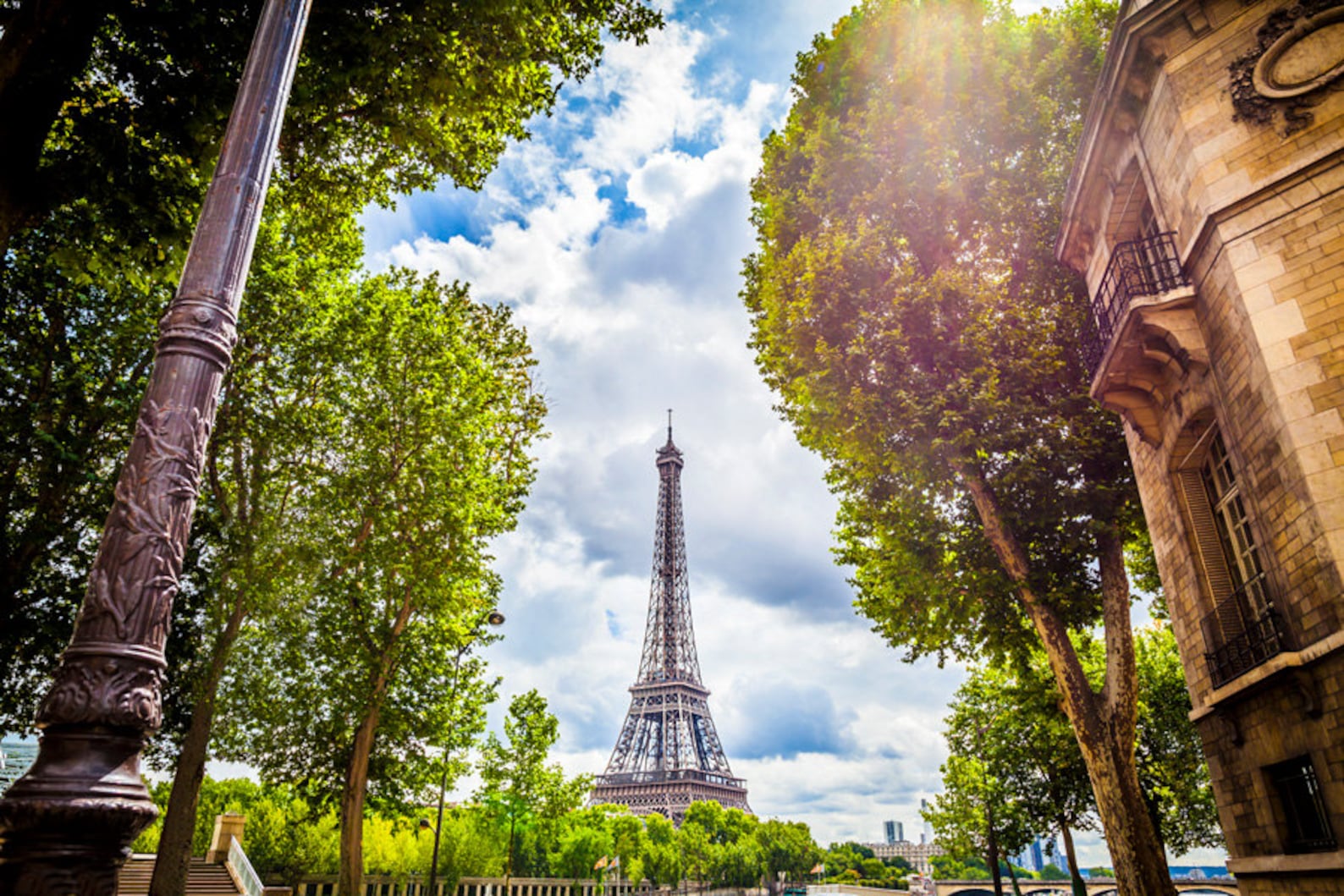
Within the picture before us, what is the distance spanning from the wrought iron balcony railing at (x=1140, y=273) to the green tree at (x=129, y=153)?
831 centimetres

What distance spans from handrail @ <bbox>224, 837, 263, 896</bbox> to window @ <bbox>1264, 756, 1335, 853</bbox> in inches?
973

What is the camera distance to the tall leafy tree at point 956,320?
16.6 m

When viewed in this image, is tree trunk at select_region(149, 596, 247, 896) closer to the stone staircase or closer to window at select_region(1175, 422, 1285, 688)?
the stone staircase

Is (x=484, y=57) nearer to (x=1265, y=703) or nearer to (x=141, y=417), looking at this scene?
(x=141, y=417)

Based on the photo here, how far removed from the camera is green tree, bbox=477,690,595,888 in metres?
35.6

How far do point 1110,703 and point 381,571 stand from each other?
17.6 metres

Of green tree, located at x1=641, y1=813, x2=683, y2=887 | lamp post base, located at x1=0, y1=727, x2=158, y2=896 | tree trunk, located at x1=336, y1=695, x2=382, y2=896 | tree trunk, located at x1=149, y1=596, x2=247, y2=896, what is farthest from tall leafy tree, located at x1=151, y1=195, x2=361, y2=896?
green tree, located at x1=641, y1=813, x2=683, y2=887

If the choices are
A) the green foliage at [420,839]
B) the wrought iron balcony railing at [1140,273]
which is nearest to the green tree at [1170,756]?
the wrought iron balcony railing at [1140,273]

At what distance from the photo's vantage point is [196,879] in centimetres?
2323

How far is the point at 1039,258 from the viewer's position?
59.2 ft

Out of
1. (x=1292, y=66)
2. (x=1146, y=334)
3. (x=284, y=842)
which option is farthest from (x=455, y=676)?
(x=284, y=842)

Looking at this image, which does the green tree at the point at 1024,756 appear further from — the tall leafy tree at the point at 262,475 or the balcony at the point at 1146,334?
the tall leafy tree at the point at 262,475

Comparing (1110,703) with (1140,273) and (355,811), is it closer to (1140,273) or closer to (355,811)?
(1140,273)

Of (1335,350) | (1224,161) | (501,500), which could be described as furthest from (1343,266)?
(501,500)
